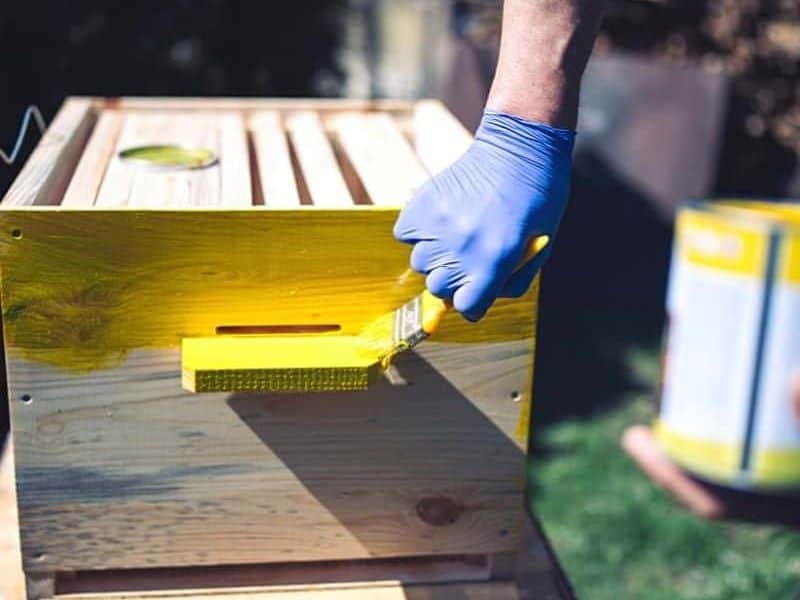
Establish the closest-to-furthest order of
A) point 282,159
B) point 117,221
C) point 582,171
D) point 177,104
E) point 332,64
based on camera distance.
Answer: point 117,221, point 282,159, point 177,104, point 332,64, point 582,171

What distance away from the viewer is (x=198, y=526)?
162cm

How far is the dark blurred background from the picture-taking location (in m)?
3.21

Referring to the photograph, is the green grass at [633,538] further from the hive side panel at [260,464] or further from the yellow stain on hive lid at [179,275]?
the yellow stain on hive lid at [179,275]

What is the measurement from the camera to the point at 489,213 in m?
1.44

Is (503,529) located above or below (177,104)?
below

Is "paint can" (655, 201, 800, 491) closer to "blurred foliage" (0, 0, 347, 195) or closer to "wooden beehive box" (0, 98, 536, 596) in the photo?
"wooden beehive box" (0, 98, 536, 596)

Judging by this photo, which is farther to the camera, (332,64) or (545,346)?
(545,346)

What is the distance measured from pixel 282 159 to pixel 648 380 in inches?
99.6

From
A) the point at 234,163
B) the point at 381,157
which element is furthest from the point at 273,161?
the point at 381,157

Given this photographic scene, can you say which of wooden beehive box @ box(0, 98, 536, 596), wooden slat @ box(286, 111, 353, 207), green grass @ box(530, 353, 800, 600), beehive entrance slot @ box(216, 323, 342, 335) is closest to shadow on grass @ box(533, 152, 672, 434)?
green grass @ box(530, 353, 800, 600)

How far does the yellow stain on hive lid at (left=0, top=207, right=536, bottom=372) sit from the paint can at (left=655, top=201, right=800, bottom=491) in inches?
21.0

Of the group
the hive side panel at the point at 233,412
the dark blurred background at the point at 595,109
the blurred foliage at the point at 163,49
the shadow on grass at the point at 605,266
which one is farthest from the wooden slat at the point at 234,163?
the shadow on grass at the point at 605,266

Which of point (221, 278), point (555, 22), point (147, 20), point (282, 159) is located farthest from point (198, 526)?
point (147, 20)

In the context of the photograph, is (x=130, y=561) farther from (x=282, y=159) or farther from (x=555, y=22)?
(x=555, y=22)
